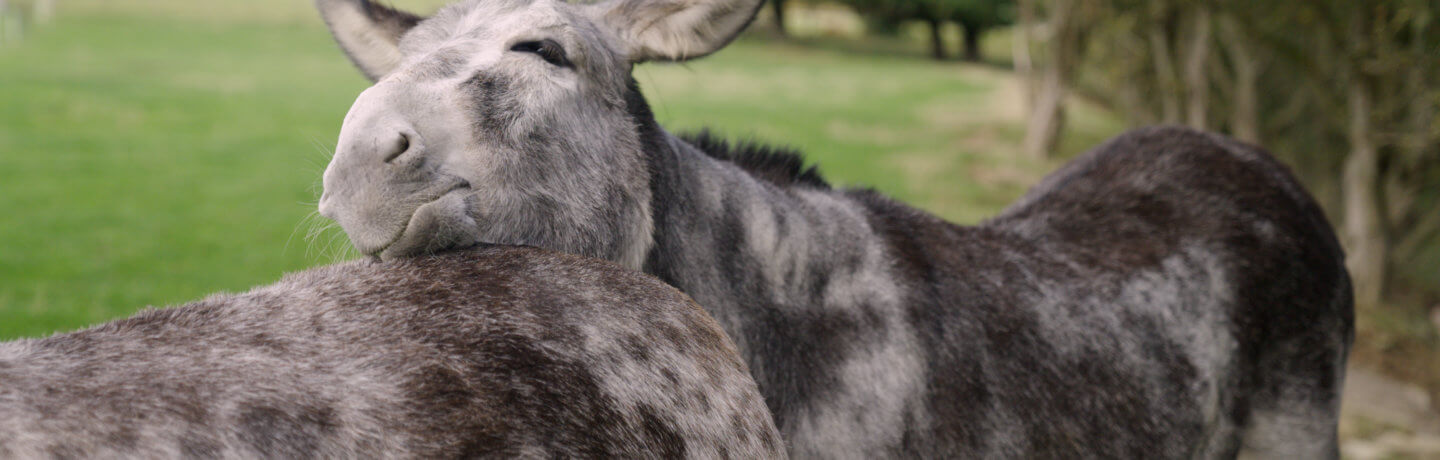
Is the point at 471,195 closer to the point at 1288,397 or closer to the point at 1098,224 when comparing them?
the point at 1098,224

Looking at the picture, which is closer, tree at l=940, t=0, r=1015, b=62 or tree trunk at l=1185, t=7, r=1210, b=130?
tree trunk at l=1185, t=7, r=1210, b=130

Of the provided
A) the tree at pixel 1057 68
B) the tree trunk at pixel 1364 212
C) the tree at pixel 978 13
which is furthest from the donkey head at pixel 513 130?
the tree at pixel 978 13

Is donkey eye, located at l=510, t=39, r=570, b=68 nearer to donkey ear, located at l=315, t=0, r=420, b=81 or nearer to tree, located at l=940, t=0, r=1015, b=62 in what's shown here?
donkey ear, located at l=315, t=0, r=420, b=81

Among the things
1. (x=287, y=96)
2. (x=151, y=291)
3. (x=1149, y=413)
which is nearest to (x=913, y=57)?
(x=287, y=96)

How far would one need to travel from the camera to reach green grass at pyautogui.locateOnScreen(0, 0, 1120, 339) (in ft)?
26.2

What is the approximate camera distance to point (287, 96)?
1767 centimetres

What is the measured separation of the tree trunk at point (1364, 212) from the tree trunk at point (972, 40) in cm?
3445

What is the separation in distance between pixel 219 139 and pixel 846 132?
9.94m

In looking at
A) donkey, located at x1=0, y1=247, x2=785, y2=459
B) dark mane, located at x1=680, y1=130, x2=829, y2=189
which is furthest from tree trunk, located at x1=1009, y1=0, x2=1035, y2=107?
donkey, located at x1=0, y1=247, x2=785, y2=459

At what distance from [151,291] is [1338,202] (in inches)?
448

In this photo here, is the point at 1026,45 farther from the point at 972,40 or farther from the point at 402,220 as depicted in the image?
the point at 972,40

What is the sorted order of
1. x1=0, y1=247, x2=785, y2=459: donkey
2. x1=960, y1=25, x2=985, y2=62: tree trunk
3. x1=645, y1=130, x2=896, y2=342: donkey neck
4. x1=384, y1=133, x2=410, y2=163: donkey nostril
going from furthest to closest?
1. x1=960, y1=25, x2=985, y2=62: tree trunk
2. x1=645, y1=130, x2=896, y2=342: donkey neck
3. x1=384, y1=133, x2=410, y2=163: donkey nostril
4. x1=0, y1=247, x2=785, y2=459: donkey

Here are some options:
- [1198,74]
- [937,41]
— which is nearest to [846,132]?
[1198,74]

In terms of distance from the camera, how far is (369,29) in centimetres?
310
